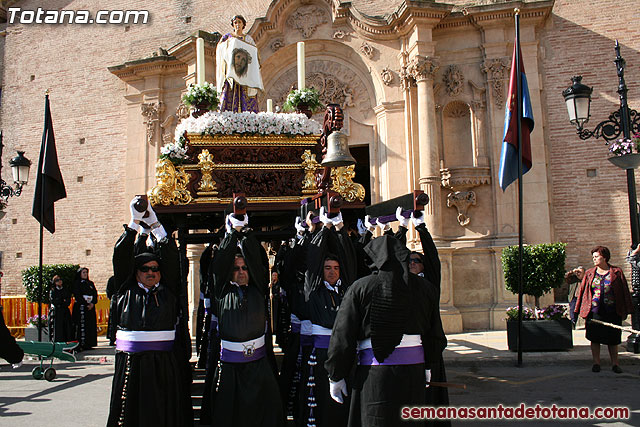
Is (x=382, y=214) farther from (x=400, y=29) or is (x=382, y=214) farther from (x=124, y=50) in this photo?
(x=124, y=50)

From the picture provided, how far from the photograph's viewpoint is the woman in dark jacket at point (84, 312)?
13.7m

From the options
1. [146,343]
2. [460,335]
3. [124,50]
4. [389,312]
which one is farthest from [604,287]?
[124,50]

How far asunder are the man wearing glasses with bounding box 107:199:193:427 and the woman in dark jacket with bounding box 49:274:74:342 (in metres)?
9.38

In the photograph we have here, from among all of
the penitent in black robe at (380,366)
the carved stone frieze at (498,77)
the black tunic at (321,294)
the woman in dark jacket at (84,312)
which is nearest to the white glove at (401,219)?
the black tunic at (321,294)

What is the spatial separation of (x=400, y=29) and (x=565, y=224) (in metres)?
7.20

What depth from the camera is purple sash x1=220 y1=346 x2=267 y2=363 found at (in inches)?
210

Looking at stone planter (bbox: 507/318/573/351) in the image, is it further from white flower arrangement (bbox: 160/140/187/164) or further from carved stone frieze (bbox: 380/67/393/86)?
carved stone frieze (bbox: 380/67/393/86)

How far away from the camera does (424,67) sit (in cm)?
1489

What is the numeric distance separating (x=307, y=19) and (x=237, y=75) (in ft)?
30.9

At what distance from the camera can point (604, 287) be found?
895cm

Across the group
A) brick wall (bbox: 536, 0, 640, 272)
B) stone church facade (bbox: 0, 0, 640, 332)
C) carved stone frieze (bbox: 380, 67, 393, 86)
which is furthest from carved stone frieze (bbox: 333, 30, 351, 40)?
brick wall (bbox: 536, 0, 640, 272)

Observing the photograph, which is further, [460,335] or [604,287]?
[460,335]

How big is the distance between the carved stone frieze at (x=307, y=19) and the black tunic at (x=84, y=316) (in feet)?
31.9

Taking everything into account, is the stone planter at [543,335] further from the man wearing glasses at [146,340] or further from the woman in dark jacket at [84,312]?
the woman in dark jacket at [84,312]
